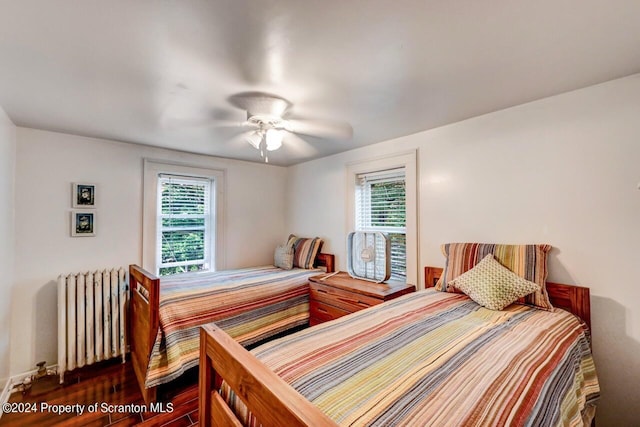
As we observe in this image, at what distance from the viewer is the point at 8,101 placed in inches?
70.5

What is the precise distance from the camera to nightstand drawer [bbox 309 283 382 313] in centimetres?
229

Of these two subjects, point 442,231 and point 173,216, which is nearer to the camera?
point 442,231

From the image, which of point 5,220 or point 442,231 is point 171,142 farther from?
point 442,231

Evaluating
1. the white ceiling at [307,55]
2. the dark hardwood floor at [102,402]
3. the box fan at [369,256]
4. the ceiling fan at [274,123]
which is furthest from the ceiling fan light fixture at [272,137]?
the dark hardwood floor at [102,402]

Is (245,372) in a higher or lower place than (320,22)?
lower

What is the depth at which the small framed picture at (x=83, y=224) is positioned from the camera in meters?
2.49

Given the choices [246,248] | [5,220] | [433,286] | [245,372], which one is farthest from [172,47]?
[246,248]

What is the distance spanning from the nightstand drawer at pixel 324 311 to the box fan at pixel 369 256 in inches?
15.9

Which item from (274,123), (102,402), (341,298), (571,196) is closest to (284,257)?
(341,298)

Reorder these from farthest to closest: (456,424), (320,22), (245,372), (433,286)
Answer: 1. (433,286)
2. (320,22)
3. (245,372)
4. (456,424)

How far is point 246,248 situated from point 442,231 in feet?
8.13

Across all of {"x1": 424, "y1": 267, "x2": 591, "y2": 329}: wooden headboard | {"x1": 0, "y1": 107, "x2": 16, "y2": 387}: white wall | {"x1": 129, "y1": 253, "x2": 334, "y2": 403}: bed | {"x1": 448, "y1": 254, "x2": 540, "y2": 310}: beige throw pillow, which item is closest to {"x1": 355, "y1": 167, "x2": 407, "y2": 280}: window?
{"x1": 448, "y1": 254, "x2": 540, "y2": 310}: beige throw pillow

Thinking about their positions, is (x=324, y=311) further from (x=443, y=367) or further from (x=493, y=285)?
(x=443, y=367)

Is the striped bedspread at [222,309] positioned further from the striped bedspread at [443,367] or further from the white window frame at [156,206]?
the striped bedspread at [443,367]
